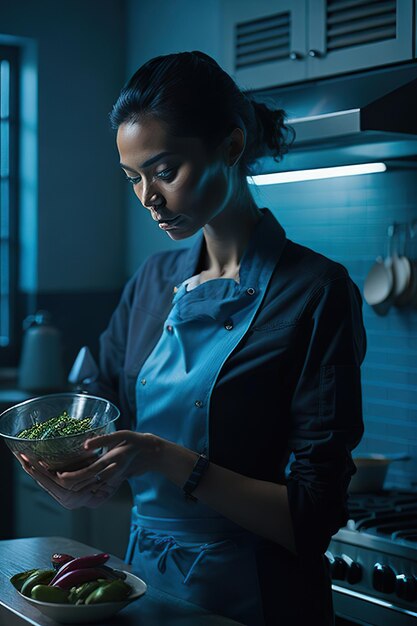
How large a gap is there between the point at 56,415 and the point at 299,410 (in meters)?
0.45

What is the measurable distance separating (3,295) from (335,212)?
1.65 m

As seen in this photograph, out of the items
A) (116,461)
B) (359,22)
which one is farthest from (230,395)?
(359,22)

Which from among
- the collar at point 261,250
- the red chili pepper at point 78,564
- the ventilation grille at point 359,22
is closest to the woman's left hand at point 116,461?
the red chili pepper at point 78,564

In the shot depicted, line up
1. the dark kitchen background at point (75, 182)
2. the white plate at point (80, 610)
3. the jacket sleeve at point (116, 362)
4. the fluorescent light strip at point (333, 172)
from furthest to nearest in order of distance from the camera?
the dark kitchen background at point (75, 182) → the fluorescent light strip at point (333, 172) → the jacket sleeve at point (116, 362) → the white plate at point (80, 610)

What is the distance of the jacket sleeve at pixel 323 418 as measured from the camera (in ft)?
5.06

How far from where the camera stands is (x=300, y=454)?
158 centimetres

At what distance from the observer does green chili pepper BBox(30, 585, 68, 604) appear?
1390 mm

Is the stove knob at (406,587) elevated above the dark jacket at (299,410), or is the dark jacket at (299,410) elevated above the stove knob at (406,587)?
the dark jacket at (299,410)

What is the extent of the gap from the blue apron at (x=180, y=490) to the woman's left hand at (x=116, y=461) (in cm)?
17

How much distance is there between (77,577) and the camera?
1.44 m

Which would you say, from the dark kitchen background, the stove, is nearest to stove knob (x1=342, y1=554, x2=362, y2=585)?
the stove

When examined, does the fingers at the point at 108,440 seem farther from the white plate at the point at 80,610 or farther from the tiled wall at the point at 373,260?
the tiled wall at the point at 373,260

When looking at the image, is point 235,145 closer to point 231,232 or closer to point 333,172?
point 231,232

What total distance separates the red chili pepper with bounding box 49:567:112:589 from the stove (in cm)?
89
